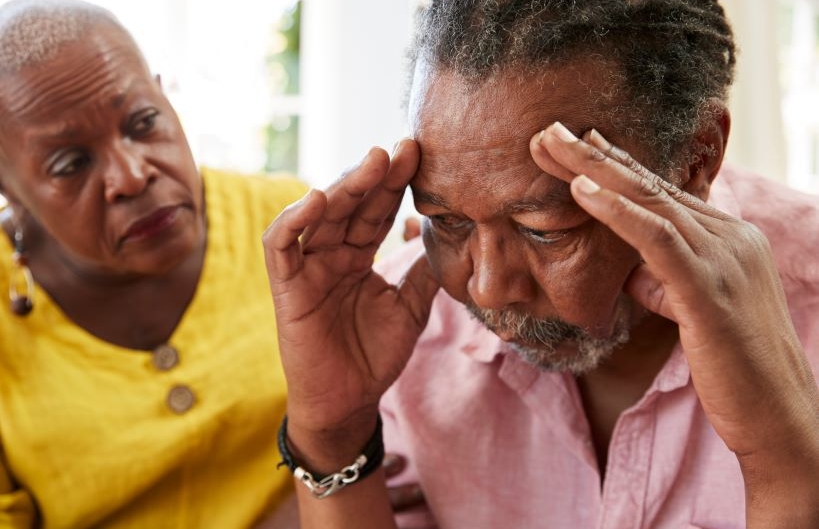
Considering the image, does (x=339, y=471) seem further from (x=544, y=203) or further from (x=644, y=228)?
(x=644, y=228)

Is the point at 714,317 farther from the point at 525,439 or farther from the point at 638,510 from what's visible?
the point at 525,439

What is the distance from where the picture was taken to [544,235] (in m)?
1.25

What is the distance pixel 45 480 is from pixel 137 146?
64 centimetres

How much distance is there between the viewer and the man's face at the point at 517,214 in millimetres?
1196

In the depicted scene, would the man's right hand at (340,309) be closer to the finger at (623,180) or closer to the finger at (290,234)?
the finger at (290,234)

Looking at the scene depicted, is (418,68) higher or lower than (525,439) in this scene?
higher

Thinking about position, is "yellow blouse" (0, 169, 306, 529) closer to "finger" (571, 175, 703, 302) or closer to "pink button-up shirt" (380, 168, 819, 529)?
"pink button-up shirt" (380, 168, 819, 529)

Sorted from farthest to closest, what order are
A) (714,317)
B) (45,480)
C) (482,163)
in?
(45,480)
(482,163)
(714,317)

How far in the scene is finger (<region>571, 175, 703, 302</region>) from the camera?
1009mm

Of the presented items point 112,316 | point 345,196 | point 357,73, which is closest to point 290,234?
point 345,196

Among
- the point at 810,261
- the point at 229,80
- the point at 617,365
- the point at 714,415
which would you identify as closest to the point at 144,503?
the point at 617,365

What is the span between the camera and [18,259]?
1.81 m

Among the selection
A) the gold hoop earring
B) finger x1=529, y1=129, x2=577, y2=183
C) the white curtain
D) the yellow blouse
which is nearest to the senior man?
finger x1=529, y1=129, x2=577, y2=183

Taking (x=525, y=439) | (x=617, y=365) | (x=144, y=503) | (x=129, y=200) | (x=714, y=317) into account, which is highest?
(x=714, y=317)
